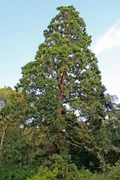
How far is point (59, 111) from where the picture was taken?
15977 millimetres

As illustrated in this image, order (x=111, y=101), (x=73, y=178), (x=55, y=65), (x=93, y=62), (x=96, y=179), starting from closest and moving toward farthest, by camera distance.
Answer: (x=96, y=179) → (x=73, y=178) → (x=55, y=65) → (x=93, y=62) → (x=111, y=101)

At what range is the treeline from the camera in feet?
49.0

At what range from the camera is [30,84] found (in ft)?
52.2

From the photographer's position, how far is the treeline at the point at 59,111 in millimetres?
14945

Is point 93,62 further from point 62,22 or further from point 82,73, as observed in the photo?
point 62,22

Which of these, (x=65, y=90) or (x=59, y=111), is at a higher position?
(x=65, y=90)

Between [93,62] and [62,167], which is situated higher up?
[93,62]

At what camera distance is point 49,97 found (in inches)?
580

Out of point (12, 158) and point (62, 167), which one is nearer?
point (62, 167)

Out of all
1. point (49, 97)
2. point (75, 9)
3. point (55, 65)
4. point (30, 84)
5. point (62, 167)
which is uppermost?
point (75, 9)

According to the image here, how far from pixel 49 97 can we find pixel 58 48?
10.6 ft

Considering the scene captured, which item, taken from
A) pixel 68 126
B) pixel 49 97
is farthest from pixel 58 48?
pixel 68 126

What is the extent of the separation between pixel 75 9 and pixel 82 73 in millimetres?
4594

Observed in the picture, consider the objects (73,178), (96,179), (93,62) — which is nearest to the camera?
(96,179)
